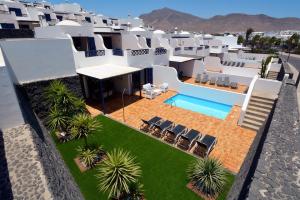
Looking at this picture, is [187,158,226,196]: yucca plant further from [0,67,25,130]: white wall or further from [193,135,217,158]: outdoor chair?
[0,67,25,130]: white wall

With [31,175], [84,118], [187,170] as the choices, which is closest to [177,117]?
[187,170]

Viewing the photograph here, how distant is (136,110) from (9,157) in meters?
10.9

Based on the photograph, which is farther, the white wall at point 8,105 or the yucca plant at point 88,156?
the yucca plant at point 88,156

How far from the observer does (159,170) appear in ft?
30.1

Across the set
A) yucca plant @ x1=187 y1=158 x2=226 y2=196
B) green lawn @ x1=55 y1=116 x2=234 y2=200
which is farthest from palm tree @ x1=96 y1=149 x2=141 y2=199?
yucca plant @ x1=187 y1=158 x2=226 y2=196

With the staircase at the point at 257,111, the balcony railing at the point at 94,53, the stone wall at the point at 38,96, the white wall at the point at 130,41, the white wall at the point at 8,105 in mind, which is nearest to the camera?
the white wall at the point at 8,105

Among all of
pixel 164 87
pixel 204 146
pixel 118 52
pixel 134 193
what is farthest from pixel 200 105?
pixel 134 193

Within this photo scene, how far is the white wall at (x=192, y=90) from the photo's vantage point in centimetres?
1740

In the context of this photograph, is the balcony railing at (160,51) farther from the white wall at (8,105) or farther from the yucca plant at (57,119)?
the white wall at (8,105)

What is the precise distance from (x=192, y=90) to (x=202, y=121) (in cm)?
624

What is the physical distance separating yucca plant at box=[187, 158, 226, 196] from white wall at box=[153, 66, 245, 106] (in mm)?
11125

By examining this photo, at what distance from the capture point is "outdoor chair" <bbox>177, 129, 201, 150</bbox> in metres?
10.9

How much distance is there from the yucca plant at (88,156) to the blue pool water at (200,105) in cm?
1070

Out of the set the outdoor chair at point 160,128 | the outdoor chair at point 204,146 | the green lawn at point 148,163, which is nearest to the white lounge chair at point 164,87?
the outdoor chair at point 160,128
